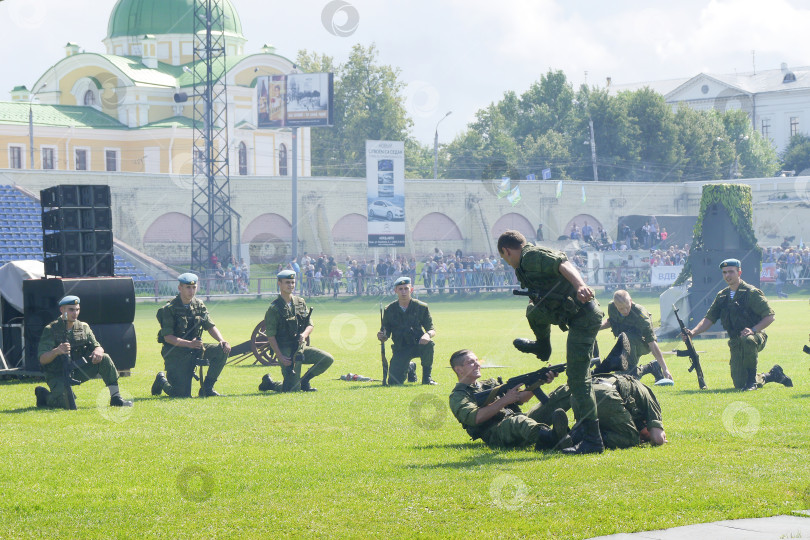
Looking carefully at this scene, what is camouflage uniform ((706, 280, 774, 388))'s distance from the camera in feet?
43.7

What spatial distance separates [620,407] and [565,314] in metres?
1.07

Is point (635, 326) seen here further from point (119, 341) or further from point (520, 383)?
point (119, 341)

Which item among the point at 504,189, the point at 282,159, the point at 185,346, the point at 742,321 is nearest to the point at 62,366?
the point at 185,346

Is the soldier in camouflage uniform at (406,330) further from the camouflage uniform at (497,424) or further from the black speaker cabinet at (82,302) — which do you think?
the camouflage uniform at (497,424)

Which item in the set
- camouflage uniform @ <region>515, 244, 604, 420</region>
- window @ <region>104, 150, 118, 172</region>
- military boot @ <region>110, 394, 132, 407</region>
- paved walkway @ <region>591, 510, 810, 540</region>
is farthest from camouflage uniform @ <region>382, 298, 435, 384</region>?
window @ <region>104, 150, 118, 172</region>

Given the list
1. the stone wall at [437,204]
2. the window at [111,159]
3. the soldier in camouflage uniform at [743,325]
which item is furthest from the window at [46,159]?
the soldier in camouflage uniform at [743,325]

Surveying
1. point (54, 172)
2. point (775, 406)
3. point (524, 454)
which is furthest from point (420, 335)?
point (54, 172)

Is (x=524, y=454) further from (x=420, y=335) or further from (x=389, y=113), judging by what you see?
(x=389, y=113)

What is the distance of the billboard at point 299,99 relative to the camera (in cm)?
5809

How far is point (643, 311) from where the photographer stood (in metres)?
14.3

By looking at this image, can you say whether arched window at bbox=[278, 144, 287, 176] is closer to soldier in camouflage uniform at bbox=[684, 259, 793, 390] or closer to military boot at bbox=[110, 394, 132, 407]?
military boot at bbox=[110, 394, 132, 407]

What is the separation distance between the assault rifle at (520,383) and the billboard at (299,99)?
49138mm

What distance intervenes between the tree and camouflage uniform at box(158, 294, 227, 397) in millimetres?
71083

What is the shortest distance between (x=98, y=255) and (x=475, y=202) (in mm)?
56842
